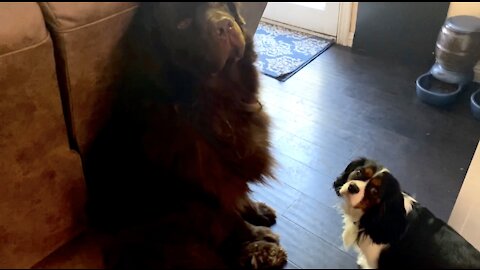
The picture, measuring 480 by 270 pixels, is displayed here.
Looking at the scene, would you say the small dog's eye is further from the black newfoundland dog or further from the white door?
the white door

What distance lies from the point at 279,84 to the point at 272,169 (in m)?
0.15

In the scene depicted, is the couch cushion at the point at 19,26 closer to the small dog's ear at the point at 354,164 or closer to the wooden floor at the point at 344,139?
the wooden floor at the point at 344,139

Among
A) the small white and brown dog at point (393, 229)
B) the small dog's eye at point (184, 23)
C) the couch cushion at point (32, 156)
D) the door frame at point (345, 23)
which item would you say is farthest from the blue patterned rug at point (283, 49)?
the couch cushion at point (32, 156)

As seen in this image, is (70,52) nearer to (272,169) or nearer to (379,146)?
(272,169)

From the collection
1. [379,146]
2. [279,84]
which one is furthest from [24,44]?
[379,146]

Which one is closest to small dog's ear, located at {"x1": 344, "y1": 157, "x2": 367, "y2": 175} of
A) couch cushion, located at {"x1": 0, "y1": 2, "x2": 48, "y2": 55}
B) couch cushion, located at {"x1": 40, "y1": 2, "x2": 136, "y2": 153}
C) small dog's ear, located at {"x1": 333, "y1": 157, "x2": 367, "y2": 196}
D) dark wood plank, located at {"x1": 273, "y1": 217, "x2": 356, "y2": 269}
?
small dog's ear, located at {"x1": 333, "y1": 157, "x2": 367, "y2": 196}

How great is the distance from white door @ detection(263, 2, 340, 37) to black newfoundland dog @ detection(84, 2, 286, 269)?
6 centimetres

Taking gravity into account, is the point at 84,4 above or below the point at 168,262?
above

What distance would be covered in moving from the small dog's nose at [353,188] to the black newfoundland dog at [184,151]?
0.23 metres

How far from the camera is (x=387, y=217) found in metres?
0.55

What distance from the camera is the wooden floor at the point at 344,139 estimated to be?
673mm

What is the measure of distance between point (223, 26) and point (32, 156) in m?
0.43

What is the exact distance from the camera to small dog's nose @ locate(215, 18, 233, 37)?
0.62 m

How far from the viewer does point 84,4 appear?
2.22ft
